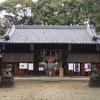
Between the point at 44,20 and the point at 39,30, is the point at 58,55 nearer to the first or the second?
the point at 39,30

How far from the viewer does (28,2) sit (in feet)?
125

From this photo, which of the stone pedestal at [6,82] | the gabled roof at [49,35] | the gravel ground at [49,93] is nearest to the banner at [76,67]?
the gabled roof at [49,35]

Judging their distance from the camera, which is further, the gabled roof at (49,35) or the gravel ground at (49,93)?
the gabled roof at (49,35)

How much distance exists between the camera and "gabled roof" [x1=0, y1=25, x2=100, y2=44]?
66.1 ft

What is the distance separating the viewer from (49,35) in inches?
872

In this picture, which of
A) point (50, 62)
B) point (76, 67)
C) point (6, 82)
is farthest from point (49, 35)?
point (6, 82)

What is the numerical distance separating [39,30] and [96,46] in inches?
273

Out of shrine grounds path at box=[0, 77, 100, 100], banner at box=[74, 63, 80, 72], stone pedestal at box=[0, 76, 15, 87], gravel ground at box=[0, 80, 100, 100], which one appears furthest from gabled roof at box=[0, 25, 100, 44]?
gravel ground at box=[0, 80, 100, 100]

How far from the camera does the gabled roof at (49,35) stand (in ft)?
66.1

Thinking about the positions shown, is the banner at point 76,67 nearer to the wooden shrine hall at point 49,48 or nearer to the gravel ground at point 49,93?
the wooden shrine hall at point 49,48

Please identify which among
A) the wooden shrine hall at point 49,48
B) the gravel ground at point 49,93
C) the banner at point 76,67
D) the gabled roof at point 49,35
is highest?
the gabled roof at point 49,35

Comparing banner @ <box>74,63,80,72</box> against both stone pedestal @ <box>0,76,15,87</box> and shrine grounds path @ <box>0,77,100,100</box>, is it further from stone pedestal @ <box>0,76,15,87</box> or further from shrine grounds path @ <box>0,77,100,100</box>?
stone pedestal @ <box>0,76,15,87</box>

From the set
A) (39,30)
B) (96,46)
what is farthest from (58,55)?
(96,46)

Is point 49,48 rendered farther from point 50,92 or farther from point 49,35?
point 50,92
